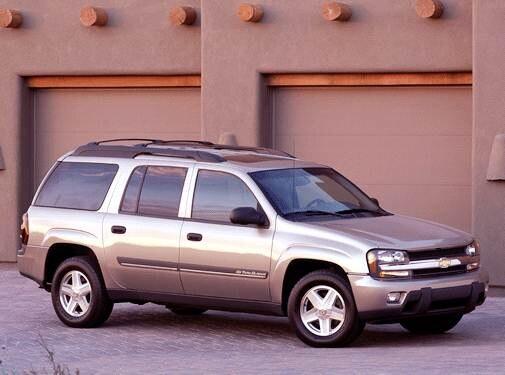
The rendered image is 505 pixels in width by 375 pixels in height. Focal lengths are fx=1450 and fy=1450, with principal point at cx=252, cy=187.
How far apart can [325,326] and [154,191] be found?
2.31 metres

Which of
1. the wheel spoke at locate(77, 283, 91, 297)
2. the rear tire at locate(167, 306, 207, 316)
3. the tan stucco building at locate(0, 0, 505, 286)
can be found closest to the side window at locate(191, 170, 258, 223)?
the wheel spoke at locate(77, 283, 91, 297)

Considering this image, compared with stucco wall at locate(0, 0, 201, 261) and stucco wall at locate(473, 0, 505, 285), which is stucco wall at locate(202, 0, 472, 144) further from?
stucco wall at locate(0, 0, 201, 261)

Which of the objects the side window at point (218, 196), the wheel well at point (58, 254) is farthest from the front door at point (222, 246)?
the wheel well at point (58, 254)

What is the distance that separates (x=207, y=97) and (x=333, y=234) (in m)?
6.68

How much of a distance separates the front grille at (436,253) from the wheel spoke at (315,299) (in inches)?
33.9

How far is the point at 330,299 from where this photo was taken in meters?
12.3

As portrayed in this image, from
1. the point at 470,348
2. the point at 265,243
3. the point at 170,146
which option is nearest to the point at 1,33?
the point at 170,146

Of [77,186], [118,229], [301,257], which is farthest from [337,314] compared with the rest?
[77,186]

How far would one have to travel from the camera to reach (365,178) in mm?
18234

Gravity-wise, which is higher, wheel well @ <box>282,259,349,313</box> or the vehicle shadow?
wheel well @ <box>282,259,349,313</box>

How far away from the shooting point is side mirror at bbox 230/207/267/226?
12609 millimetres

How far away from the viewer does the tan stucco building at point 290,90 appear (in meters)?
17.2

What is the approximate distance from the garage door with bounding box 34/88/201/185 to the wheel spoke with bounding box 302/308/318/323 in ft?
24.4

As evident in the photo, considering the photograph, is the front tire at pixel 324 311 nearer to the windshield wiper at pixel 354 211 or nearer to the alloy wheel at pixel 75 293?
the windshield wiper at pixel 354 211
